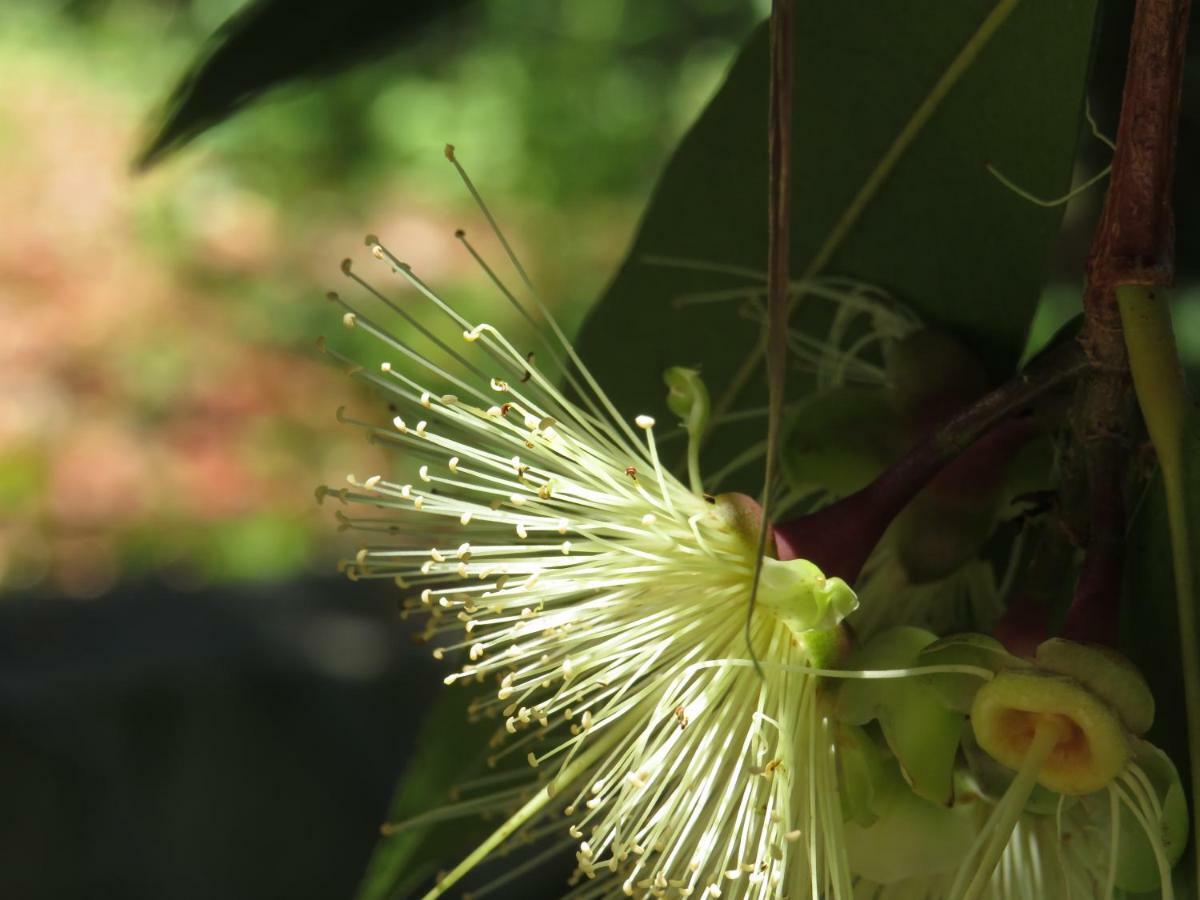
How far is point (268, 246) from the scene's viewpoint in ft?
9.57

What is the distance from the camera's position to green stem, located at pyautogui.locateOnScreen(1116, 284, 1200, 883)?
17.5 inches

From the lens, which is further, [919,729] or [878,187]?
[878,187]

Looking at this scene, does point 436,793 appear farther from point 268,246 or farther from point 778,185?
point 268,246

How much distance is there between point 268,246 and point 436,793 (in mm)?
2366

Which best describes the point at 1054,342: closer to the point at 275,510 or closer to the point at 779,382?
the point at 779,382

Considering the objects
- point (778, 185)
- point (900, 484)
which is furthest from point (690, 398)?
point (778, 185)

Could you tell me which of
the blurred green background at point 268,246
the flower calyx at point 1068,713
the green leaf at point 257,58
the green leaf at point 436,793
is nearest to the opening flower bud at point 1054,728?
the flower calyx at point 1068,713

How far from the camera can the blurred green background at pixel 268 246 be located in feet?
8.84

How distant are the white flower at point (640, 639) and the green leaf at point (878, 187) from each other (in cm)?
11

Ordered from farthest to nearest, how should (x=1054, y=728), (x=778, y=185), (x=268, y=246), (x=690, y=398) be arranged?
(x=268, y=246)
(x=690, y=398)
(x=1054, y=728)
(x=778, y=185)

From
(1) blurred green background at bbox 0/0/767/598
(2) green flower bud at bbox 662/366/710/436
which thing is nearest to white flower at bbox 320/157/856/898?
(2) green flower bud at bbox 662/366/710/436

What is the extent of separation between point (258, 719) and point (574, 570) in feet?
4.86

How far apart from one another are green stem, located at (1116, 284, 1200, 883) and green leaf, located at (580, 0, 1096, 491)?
0.10 meters

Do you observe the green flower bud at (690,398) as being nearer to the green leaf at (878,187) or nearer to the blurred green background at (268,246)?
the green leaf at (878,187)
